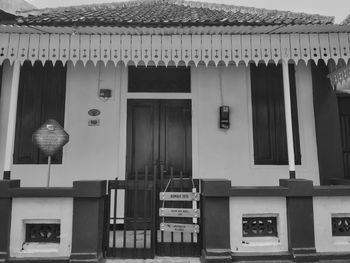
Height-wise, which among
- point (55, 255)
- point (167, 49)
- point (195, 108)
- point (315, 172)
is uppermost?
point (167, 49)

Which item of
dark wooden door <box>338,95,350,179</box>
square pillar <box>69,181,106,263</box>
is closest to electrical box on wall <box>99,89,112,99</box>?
square pillar <box>69,181,106,263</box>

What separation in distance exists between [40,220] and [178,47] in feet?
10.5

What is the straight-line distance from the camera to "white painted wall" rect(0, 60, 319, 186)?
6324 mm

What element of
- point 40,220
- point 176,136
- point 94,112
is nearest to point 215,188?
point 176,136

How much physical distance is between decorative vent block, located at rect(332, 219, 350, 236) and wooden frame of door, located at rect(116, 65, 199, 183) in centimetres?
253

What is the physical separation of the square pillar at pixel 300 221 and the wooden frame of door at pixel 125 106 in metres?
2.11

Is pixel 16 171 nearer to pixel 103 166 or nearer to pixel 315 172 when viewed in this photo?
pixel 103 166

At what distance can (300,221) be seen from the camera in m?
4.62

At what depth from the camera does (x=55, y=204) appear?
180 inches

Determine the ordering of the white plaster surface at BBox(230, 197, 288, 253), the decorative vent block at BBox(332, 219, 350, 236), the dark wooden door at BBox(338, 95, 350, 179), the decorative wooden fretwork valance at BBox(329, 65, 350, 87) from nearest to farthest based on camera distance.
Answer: the white plaster surface at BBox(230, 197, 288, 253)
the decorative vent block at BBox(332, 219, 350, 236)
the decorative wooden fretwork valance at BBox(329, 65, 350, 87)
the dark wooden door at BBox(338, 95, 350, 179)

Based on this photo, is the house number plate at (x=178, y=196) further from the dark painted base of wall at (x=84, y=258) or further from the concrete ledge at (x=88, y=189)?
the dark painted base of wall at (x=84, y=258)

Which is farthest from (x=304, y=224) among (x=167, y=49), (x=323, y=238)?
(x=167, y=49)

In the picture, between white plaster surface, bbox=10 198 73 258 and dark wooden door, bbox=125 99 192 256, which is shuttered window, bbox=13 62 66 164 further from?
white plaster surface, bbox=10 198 73 258

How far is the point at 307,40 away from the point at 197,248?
354 centimetres
